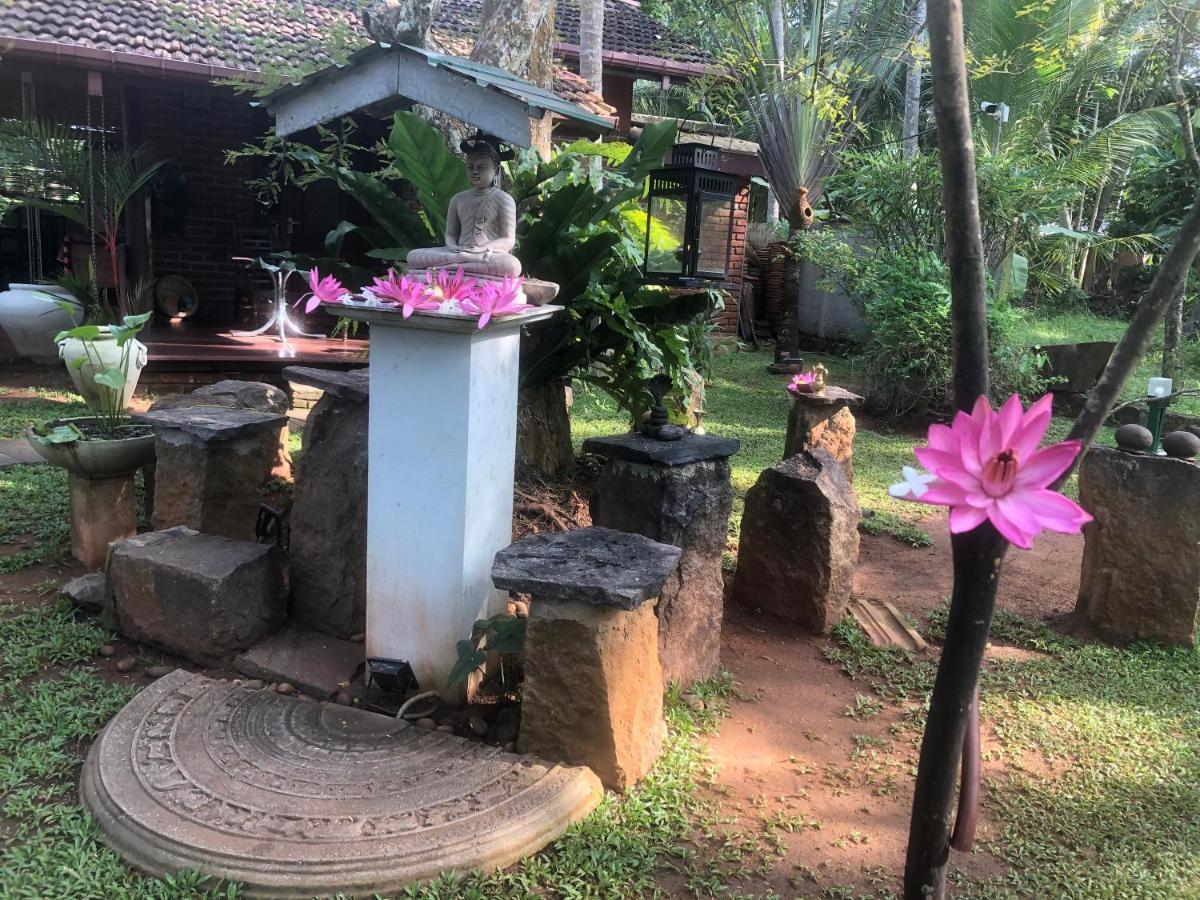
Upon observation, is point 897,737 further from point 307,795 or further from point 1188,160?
point 1188,160

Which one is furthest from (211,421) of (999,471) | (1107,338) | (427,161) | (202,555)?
(1107,338)

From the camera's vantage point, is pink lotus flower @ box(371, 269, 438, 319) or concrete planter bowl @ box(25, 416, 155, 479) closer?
pink lotus flower @ box(371, 269, 438, 319)

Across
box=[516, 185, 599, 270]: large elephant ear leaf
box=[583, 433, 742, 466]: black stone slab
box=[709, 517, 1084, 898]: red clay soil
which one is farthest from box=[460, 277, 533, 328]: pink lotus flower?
box=[709, 517, 1084, 898]: red clay soil

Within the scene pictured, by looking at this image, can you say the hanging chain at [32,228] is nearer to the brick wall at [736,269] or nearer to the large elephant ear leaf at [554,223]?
the large elephant ear leaf at [554,223]

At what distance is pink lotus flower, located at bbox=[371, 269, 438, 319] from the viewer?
2582mm

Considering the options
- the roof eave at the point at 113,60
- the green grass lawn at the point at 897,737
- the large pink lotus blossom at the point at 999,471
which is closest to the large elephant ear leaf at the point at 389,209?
the green grass lawn at the point at 897,737

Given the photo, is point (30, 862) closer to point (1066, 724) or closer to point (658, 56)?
point (1066, 724)

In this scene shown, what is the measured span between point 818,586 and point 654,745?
1436 millimetres

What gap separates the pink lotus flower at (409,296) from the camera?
2582 millimetres

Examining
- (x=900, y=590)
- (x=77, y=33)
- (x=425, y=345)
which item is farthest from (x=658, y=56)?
(x=425, y=345)

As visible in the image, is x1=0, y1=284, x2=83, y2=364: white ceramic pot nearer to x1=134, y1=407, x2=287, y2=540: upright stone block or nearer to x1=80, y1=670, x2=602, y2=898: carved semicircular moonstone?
x1=134, y1=407, x2=287, y2=540: upright stone block

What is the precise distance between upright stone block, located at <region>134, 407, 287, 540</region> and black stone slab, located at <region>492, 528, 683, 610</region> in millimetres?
1837

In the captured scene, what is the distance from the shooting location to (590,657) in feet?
8.02

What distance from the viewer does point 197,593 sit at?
313cm
